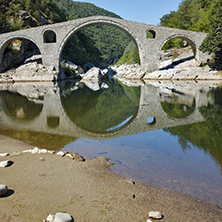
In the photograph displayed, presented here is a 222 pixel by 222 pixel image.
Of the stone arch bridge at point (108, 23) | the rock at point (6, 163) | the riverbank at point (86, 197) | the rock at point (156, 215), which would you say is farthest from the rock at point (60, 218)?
the stone arch bridge at point (108, 23)

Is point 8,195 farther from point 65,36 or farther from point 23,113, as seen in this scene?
point 65,36

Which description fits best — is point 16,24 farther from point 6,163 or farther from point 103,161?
point 103,161

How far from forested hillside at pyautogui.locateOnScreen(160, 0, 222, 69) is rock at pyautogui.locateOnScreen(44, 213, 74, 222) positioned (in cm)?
2160

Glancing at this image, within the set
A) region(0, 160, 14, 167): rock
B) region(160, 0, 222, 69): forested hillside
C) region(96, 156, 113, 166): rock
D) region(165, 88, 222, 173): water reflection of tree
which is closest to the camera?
region(0, 160, 14, 167): rock

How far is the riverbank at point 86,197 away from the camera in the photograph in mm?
2107

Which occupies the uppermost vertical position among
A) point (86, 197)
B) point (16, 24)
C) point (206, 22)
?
point (16, 24)

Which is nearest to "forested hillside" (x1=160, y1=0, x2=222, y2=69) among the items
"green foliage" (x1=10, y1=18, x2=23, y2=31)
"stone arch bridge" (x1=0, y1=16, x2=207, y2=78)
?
"stone arch bridge" (x1=0, y1=16, x2=207, y2=78)

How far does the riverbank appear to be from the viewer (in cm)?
211

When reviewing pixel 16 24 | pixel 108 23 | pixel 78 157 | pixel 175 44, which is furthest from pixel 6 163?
pixel 175 44

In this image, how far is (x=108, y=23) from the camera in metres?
26.9

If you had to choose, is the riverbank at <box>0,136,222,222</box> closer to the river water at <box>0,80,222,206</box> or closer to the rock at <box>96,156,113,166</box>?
Answer: the rock at <box>96,156,113,166</box>

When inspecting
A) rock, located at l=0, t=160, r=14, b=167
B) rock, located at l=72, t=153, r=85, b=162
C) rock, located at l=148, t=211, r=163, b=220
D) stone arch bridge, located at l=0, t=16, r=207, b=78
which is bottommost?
rock, located at l=148, t=211, r=163, b=220

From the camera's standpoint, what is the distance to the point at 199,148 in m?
4.14

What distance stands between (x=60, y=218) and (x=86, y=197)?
0.52m
